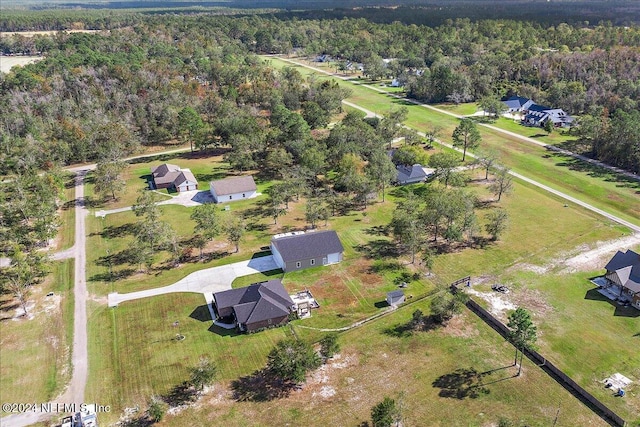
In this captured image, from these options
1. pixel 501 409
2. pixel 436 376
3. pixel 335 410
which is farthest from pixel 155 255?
pixel 501 409

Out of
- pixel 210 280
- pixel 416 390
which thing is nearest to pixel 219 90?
pixel 210 280

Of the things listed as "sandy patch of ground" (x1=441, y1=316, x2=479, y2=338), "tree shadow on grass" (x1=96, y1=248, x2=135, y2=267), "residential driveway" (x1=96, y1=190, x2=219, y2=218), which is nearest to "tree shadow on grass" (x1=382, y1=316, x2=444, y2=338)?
"sandy patch of ground" (x1=441, y1=316, x2=479, y2=338)

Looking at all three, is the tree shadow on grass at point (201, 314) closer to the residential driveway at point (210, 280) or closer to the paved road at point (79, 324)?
the residential driveway at point (210, 280)

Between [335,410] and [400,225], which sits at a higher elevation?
[400,225]

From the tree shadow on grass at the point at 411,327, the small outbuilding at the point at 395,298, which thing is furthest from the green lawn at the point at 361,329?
the small outbuilding at the point at 395,298

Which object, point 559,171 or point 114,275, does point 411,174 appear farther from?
point 114,275

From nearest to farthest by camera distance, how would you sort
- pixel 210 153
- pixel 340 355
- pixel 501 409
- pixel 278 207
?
pixel 501 409 < pixel 340 355 < pixel 278 207 < pixel 210 153

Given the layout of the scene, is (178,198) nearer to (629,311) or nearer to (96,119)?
(96,119)

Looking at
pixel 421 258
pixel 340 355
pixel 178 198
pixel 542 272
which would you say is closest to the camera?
pixel 340 355
